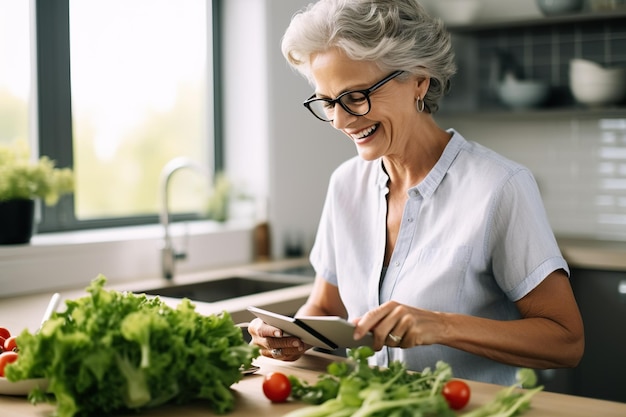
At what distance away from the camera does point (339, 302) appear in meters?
2.36

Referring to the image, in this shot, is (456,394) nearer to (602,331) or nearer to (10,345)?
(10,345)

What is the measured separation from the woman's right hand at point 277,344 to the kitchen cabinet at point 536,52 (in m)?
2.42

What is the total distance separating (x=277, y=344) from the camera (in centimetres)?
189

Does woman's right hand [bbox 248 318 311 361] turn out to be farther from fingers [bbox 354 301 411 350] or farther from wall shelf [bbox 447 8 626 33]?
wall shelf [bbox 447 8 626 33]

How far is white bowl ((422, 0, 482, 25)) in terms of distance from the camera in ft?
13.5

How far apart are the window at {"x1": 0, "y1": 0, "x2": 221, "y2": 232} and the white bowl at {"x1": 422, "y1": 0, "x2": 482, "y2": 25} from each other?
46.2 inches

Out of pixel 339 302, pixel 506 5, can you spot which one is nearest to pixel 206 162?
pixel 506 5

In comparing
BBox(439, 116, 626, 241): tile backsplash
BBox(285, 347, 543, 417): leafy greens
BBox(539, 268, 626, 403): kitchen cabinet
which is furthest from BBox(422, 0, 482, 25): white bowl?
BBox(285, 347, 543, 417): leafy greens

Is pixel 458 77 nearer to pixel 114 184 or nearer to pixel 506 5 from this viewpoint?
pixel 506 5

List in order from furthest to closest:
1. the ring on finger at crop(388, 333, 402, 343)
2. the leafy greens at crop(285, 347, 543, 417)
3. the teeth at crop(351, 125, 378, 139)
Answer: the teeth at crop(351, 125, 378, 139)
the ring on finger at crop(388, 333, 402, 343)
the leafy greens at crop(285, 347, 543, 417)

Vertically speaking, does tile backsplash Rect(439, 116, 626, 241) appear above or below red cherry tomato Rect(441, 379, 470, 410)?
above

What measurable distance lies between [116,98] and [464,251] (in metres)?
2.23

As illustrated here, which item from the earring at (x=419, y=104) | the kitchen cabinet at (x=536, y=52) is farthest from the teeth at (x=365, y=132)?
the kitchen cabinet at (x=536, y=52)

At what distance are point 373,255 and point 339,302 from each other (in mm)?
229
